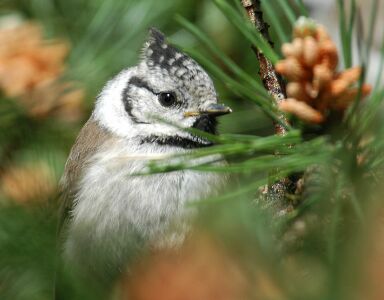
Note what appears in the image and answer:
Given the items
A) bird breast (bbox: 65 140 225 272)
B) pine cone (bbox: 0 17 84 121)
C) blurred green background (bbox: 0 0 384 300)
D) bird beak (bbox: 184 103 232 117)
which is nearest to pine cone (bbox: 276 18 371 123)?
blurred green background (bbox: 0 0 384 300)

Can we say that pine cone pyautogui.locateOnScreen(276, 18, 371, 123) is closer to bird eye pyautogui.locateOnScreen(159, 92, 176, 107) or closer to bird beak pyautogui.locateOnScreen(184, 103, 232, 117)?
bird beak pyautogui.locateOnScreen(184, 103, 232, 117)

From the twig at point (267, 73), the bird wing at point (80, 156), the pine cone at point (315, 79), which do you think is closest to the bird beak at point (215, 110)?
the bird wing at point (80, 156)

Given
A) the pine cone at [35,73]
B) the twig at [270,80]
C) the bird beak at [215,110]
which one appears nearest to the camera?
the twig at [270,80]

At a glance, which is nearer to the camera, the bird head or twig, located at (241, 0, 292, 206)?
twig, located at (241, 0, 292, 206)

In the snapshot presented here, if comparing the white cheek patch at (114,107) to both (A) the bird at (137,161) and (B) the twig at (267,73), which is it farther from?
(B) the twig at (267,73)

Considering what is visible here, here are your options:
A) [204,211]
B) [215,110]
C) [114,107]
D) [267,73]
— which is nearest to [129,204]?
[215,110]

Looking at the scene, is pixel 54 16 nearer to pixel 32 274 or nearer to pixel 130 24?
pixel 130 24

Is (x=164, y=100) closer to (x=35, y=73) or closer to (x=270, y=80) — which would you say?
(x=35, y=73)
